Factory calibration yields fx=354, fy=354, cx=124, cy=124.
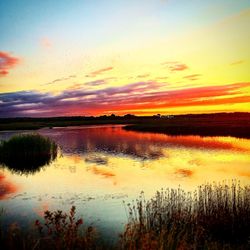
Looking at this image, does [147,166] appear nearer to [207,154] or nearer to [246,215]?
[207,154]

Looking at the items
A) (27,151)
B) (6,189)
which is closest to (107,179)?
(6,189)

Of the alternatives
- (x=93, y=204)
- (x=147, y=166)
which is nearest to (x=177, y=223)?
(x=93, y=204)

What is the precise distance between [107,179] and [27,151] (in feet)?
48.2

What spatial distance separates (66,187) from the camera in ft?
75.5

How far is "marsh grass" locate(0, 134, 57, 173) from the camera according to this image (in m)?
34.6

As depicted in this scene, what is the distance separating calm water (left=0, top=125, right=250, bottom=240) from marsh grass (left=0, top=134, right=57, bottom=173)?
1617mm

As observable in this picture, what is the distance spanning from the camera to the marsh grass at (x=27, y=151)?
34562 millimetres

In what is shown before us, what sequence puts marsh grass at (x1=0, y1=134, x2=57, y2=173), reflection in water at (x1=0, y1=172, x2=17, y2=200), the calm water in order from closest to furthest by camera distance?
the calm water < reflection in water at (x1=0, y1=172, x2=17, y2=200) < marsh grass at (x1=0, y1=134, x2=57, y2=173)

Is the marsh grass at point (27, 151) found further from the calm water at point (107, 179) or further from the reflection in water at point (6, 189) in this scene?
the reflection in water at point (6, 189)

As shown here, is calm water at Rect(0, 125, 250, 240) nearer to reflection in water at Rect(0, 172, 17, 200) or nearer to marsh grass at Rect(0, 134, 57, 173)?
reflection in water at Rect(0, 172, 17, 200)

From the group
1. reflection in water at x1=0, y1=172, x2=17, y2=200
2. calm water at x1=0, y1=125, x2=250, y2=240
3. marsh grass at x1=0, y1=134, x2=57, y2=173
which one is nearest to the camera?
calm water at x1=0, y1=125, x2=250, y2=240

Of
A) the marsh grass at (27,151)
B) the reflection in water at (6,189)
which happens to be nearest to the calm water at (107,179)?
the reflection in water at (6,189)

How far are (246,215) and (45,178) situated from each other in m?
17.1

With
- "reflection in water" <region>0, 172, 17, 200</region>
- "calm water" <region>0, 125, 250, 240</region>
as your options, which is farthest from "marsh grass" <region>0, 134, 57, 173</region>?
"reflection in water" <region>0, 172, 17, 200</region>
